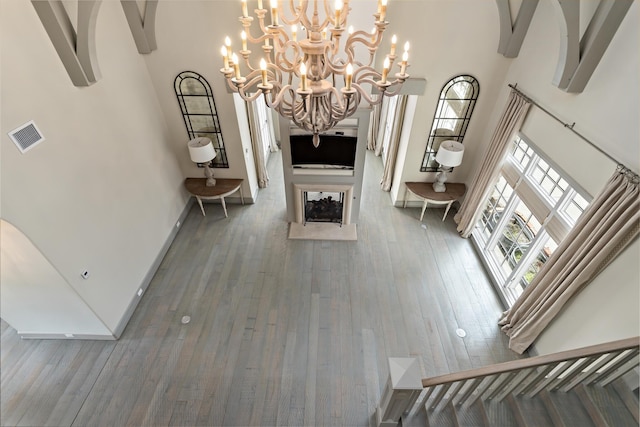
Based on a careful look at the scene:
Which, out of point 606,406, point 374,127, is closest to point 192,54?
point 374,127

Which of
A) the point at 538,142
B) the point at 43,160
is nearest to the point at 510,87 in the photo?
the point at 538,142

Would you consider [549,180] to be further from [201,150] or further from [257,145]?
[201,150]

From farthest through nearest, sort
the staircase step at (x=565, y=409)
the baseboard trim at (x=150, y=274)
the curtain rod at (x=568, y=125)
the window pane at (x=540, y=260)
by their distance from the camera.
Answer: the baseboard trim at (x=150, y=274), the window pane at (x=540, y=260), the curtain rod at (x=568, y=125), the staircase step at (x=565, y=409)

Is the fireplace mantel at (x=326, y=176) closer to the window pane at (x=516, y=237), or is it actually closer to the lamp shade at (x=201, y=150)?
the lamp shade at (x=201, y=150)

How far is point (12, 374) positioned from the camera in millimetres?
3865

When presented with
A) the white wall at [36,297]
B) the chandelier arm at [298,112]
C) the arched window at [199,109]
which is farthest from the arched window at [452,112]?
the white wall at [36,297]

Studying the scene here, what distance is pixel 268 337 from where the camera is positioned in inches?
169

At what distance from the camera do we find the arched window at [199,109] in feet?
16.4

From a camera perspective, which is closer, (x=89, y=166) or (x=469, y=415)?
(x=469, y=415)

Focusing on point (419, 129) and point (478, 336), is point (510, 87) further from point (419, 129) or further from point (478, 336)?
point (478, 336)

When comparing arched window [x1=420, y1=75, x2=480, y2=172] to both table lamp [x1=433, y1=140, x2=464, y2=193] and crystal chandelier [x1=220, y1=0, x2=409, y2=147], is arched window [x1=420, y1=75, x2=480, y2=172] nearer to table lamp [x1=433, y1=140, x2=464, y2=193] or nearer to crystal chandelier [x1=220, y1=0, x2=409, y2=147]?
table lamp [x1=433, y1=140, x2=464, y2=193]

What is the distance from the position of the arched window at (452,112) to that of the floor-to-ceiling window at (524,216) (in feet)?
3.32

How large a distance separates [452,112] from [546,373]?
13.5ft

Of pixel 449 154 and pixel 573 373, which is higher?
pixel 449 154
